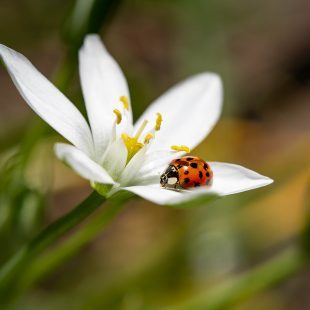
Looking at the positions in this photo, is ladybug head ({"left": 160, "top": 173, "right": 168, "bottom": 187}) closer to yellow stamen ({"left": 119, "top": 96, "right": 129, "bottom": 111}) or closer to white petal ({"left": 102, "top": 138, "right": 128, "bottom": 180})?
white petal ({"left": 102, "top": 138, "right": 128, "bottom": 180})

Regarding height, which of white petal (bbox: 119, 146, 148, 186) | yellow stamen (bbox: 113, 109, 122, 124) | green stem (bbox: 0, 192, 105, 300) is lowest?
green stem (bbox: 0, 192, 105, 300)

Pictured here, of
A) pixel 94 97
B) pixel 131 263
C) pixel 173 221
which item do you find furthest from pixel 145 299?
pixel 94 97

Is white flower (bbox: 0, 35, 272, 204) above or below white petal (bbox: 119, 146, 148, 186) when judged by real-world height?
above

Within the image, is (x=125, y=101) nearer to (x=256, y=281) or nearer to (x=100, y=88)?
(x=100, y=88)

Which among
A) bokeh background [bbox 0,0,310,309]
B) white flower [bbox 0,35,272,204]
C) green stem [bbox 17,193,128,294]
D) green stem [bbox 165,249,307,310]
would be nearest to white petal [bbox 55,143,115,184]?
white flower [bbox 0,35,272,204]

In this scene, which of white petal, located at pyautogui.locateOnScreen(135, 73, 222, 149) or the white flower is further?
white petal, located at pyautogui.locateOnScreen(135, 73, 222, 149)

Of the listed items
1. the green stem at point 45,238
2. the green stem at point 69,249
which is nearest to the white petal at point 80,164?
the green stem at point 45,238

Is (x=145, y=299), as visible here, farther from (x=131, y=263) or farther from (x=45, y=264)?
(x=45, y=264)
